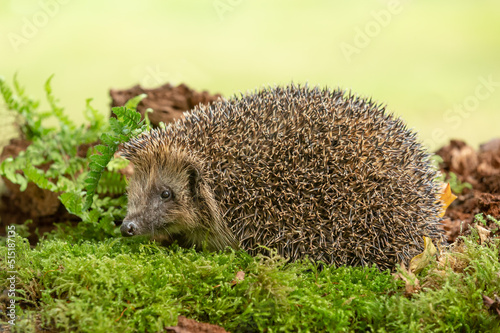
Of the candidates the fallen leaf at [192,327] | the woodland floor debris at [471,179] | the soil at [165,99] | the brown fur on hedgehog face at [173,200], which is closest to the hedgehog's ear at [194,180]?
the brown fur on hedgehog face at [173,200]

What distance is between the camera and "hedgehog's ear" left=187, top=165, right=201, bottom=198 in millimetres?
5445

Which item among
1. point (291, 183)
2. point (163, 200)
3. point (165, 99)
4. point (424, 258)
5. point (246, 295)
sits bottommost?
point (246, 295)

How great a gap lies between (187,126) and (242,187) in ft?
3.42

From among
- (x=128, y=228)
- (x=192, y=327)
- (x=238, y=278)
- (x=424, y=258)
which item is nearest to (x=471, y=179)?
(x=424, y=258)

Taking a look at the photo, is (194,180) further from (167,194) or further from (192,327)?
(192,327)

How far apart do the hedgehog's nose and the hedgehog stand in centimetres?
1

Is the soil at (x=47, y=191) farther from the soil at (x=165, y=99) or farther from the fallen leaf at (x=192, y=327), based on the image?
the fallen leaf at (x=192, y=327)

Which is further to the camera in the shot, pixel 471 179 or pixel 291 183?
pixel 471 179

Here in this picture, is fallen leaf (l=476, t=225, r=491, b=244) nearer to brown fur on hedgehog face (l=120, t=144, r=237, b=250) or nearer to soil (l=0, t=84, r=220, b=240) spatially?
brown fur on hedgehog face (l=120, t=144, r=237, b=250)

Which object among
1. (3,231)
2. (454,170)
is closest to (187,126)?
(3,231)

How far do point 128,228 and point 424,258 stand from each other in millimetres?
3168

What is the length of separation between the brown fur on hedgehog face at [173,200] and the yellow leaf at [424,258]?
1951 mm

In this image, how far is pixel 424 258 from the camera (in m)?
5.37

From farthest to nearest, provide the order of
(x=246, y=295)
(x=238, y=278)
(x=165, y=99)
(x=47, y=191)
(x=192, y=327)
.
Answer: (x=165, y=99)
(x=47, y=191)
(x=238, y=278)
(x=246, y=295)
(x=192, y=327)
